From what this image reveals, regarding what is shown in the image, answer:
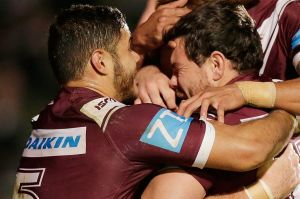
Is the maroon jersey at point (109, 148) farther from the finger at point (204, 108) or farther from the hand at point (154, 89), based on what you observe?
the hand at point (154, 89)

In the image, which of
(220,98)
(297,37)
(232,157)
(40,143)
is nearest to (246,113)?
(220,98)

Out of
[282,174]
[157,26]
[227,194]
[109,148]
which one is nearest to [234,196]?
[227,194]

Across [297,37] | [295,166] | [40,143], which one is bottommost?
[295,166]

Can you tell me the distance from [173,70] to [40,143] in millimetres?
572

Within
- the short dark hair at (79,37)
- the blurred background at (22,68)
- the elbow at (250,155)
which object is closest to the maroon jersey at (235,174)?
the elbow at (250,155)

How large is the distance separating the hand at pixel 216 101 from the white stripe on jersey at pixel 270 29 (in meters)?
0.37

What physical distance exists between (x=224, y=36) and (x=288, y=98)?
29 centimetres

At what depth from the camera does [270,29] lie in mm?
2512

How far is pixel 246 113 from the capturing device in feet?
7.07

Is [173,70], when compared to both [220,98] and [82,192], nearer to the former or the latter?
[220,98]

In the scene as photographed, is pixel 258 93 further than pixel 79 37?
No

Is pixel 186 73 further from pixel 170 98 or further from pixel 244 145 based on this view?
pixel 244 145

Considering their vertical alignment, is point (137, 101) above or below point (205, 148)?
below

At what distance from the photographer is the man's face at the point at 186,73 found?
7.48 ft
